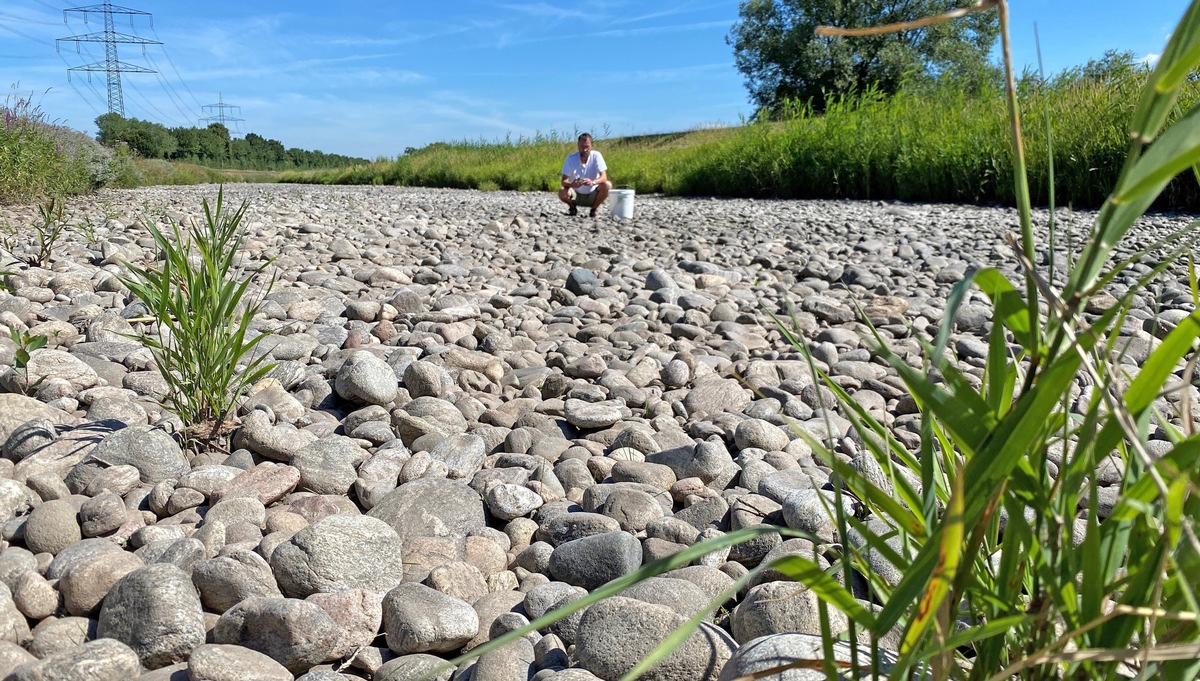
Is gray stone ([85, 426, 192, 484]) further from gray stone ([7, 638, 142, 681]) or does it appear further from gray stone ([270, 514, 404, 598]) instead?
gray stone ([7, 638, 142, 681])

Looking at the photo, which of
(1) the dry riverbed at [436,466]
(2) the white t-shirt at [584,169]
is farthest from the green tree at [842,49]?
(1) the dry riverbed at [436,466]

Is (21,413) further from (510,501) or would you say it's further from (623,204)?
(623,204)

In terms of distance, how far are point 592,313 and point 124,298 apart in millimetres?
2165

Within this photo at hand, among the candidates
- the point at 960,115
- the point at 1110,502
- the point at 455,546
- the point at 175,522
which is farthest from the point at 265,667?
the point at 960,115

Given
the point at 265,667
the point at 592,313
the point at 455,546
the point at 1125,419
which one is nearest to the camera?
the point at 1125,419

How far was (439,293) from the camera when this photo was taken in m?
4.32

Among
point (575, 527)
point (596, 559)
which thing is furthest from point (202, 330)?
point (596, 559)

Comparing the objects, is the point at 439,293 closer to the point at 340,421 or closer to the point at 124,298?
the point at 124,298

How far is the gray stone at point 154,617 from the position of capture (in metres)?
1.34

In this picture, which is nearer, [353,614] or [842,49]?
[353,614]

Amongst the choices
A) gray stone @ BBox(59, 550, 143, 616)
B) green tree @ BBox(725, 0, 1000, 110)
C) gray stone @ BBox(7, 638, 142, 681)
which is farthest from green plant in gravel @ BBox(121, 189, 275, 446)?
green tree @ BBox(725, 0, 1000, 110)

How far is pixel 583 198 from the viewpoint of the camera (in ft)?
29.2

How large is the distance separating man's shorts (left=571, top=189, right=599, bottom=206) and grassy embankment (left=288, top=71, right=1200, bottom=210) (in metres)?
4.06

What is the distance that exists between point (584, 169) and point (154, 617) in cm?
801
